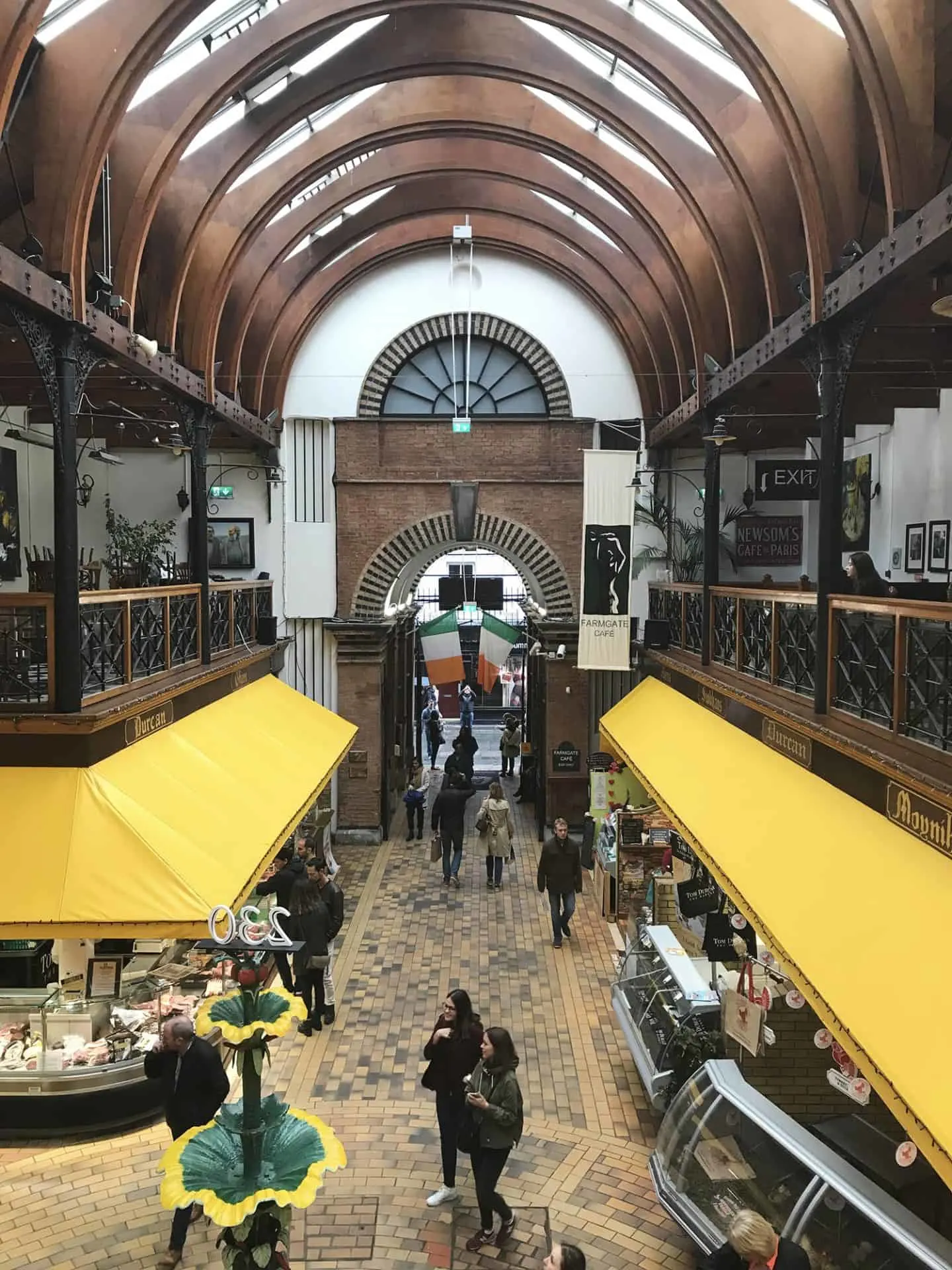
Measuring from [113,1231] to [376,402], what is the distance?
501 inches

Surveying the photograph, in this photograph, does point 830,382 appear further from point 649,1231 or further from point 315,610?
point 315,610

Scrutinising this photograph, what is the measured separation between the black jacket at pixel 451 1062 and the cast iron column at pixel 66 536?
3.69 meters

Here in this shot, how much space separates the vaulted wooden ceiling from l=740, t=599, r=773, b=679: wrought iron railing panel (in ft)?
9.02

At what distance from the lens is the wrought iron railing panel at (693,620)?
12094 millimetres

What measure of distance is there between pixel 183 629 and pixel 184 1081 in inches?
222

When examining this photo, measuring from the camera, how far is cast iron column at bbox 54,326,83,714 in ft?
23.9

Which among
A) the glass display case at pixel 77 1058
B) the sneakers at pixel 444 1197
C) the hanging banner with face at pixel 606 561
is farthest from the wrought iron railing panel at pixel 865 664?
the glass display case at pixel 77 1058

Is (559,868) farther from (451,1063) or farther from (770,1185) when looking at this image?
(770,1185)

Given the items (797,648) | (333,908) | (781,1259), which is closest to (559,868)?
(333,908)

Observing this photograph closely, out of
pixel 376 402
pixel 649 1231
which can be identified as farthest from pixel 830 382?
pixel 376 402

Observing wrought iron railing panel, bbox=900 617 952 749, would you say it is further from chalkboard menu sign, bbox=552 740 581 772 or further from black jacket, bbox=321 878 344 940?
chalkboard menu sign, bbox=552 740 581 772

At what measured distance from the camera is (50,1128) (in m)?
7.48

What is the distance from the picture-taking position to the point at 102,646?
8.02 meters

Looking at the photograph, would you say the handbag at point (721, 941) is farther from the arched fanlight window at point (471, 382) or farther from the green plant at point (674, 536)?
the arched fanlight window at point (471, 382)
